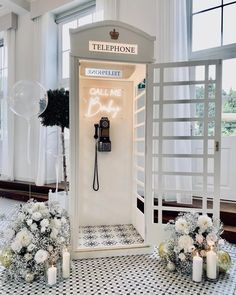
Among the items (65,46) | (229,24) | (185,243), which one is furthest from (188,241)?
(65,46)

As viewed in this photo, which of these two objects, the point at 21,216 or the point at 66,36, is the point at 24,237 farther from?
the point at 66,36

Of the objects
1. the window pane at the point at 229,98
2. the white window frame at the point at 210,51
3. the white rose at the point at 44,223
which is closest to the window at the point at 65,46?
the white window frame at the point at 210,51

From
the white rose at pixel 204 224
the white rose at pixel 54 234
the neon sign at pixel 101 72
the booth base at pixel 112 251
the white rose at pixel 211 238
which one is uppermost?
the neon sign at pixel 101 72

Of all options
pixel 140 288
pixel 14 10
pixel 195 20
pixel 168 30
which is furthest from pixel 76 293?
pixel 14 10

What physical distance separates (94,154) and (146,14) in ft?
7.11

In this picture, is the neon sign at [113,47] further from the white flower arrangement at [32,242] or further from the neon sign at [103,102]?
the white flower arrangement at [32,242]

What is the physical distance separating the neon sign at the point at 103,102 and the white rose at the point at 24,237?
1590 mm

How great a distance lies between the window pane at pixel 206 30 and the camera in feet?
11.7

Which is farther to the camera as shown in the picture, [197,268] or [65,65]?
[65,65]

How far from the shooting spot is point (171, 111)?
137 inches

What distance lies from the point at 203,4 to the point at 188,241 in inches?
123

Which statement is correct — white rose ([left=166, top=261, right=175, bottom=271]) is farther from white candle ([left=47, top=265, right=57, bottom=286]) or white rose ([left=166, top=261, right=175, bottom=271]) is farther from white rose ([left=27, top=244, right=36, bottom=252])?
white rose ([left=27, top=244, right=36, bottom=252])

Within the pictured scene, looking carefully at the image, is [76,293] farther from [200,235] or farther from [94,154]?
[94,154]

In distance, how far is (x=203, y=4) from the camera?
3.63 m
